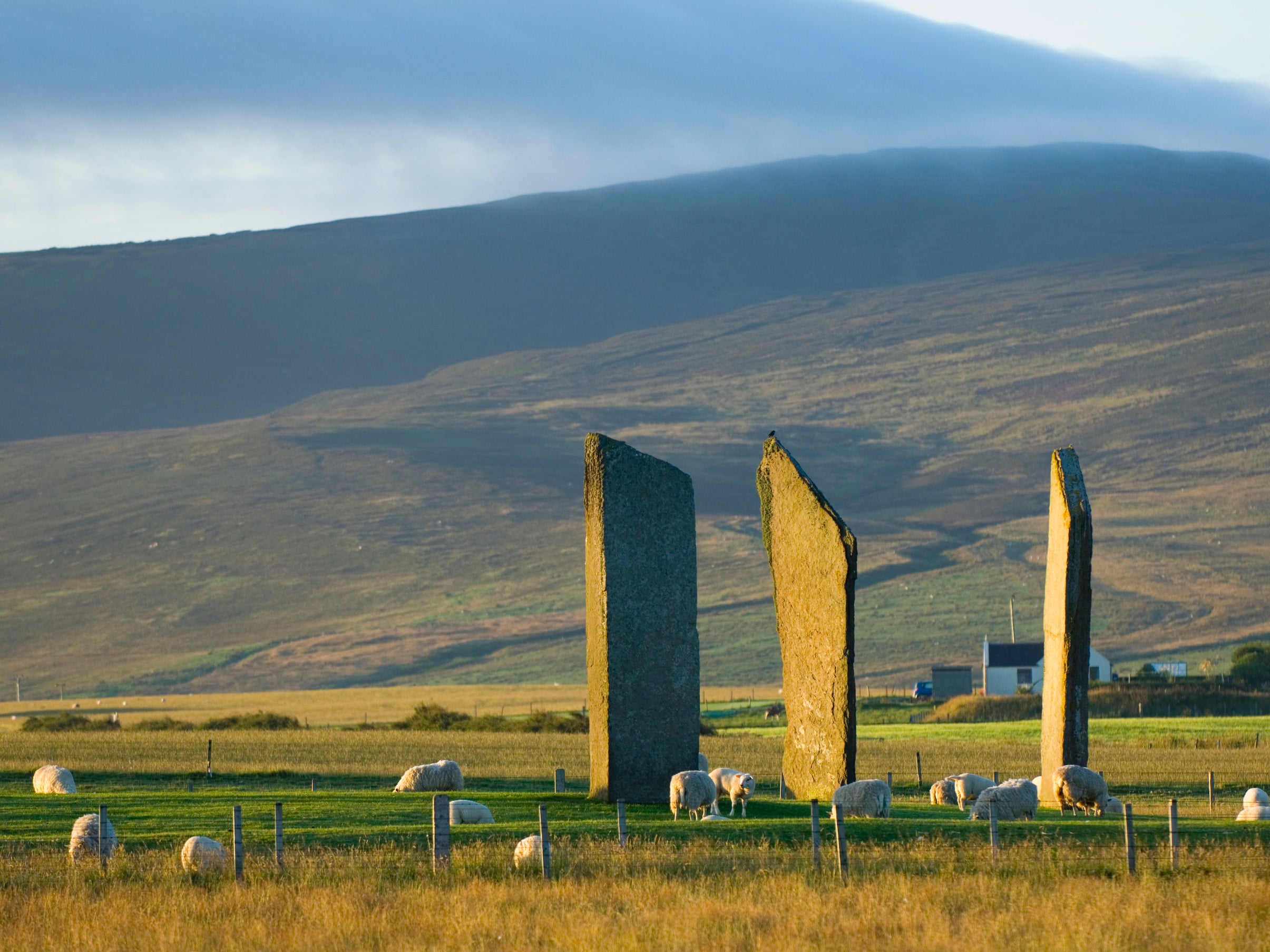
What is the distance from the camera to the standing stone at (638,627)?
2331cm

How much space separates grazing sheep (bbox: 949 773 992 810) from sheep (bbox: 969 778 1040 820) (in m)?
2.17

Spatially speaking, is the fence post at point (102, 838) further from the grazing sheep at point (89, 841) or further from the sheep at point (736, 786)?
the sheep at point (736, 786)

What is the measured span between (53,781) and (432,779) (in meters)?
6.00

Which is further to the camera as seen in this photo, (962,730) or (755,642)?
(755,642)

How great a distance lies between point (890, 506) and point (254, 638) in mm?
67583

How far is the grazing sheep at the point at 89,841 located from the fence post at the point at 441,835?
11.7 ft

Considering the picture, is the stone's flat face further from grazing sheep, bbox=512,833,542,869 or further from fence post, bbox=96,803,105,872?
fence post, bbox=96,803,105,872

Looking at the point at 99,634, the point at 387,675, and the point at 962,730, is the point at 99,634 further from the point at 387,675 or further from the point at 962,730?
the point at 962,730

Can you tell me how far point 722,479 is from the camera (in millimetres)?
189250

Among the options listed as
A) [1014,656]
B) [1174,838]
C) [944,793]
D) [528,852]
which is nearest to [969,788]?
[944,793]

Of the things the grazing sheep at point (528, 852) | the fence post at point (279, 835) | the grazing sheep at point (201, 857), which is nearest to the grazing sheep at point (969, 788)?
the grazing sheep at point (528, 852)

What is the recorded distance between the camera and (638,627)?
23359 millimetres

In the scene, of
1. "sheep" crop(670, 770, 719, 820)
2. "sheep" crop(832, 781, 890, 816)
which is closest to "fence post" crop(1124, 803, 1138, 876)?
"sheep" crop(832, 781, 890, 816)

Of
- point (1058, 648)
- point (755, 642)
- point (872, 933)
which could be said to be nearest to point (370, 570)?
point (755, 642)
